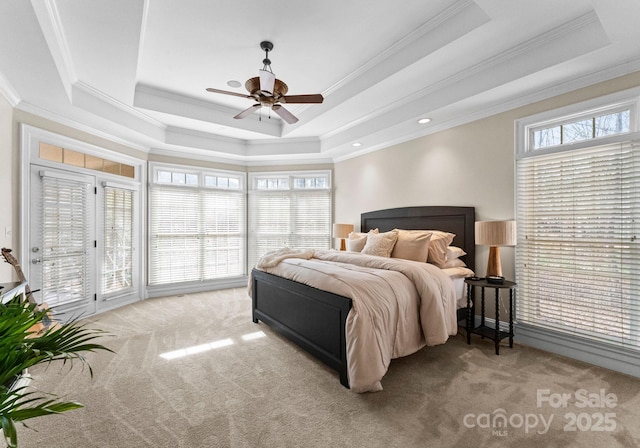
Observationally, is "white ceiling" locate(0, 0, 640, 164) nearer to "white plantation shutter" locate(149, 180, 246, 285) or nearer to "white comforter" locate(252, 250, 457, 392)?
"white plantation shutter" locate(149, 180, 246, 285)

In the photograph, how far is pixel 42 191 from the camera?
143 inches

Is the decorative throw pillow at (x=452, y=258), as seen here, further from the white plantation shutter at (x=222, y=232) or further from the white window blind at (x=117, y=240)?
the white window blind at (x=117, y=240)

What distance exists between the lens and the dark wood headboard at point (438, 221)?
146 inches

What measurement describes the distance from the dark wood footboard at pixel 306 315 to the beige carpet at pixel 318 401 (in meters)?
0.18

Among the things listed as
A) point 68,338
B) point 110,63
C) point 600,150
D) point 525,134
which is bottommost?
point 68,338

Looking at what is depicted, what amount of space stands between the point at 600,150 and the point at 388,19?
2.30 metres

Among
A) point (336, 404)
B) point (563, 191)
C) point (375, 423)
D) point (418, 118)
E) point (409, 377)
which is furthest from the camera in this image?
point (418, 118)

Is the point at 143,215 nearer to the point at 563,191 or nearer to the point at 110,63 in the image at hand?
the point at 110,63

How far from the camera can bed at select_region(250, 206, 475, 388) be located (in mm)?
2465

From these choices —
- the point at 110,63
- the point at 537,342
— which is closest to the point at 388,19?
the point at 110,63

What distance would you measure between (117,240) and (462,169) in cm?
518

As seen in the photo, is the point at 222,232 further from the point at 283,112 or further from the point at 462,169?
the point at 462,169

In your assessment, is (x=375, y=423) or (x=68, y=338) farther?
(x=375, y=423)

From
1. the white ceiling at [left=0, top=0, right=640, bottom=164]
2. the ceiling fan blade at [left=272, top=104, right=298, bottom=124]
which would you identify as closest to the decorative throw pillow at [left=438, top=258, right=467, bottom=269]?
the white ceiling at [left=0, top=0, right=640, bottom=164]
